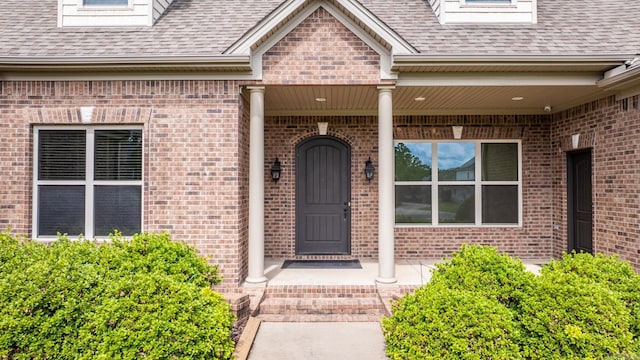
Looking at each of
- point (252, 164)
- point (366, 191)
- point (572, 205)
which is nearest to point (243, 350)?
point (252, 164)

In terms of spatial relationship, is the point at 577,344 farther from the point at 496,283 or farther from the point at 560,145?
the point at 560,145

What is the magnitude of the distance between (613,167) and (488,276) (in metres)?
3.90

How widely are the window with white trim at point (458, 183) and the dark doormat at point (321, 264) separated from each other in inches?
53.3

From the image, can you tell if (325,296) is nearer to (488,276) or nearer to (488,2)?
(488,276)

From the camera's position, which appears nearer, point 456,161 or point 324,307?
point 324,307

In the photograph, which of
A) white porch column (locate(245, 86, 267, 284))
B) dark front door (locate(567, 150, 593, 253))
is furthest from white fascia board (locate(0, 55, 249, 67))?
dark front door (locate(567, 150, 593, 253))

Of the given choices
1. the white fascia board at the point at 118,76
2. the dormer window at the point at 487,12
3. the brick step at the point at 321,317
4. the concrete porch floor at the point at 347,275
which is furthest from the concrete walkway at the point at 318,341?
the dormer window at the point at 487,12

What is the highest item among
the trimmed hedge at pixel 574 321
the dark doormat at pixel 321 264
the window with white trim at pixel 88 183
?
the window with white trim at pixel 88 183

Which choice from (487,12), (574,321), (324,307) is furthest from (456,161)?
(574,321)

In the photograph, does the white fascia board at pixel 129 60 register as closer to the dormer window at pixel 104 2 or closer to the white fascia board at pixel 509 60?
the dormer window at pixel 104 2

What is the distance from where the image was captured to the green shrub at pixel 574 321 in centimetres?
304

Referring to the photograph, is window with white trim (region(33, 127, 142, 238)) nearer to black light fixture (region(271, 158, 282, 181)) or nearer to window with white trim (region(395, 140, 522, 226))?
black light fixture (region(271, 158, 282, 181))

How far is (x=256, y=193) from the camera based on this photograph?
17.8ft

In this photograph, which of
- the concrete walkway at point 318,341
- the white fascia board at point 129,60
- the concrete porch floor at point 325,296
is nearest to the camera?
the concrete walkway at point 318,341
